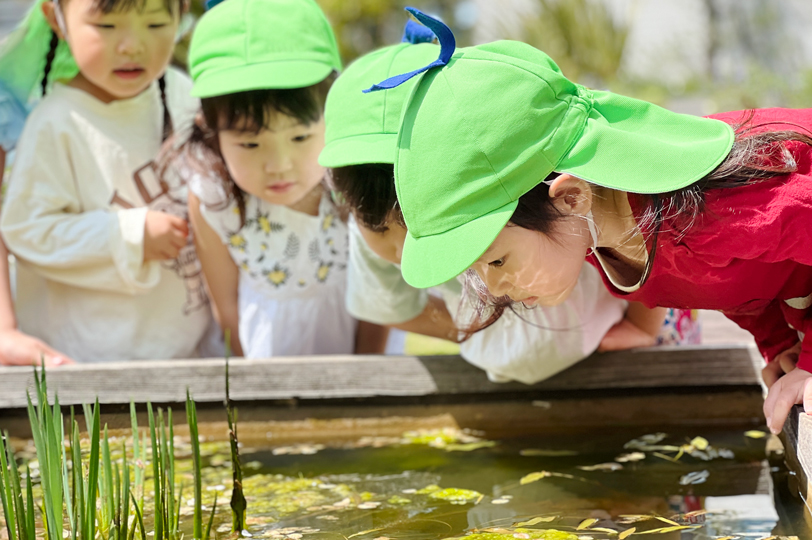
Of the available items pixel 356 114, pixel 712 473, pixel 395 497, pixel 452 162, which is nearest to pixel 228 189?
pixel 356 114

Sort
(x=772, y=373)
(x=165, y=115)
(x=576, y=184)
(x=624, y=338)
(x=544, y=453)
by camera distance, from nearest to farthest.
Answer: (x=576, y=184)
(x=772, y=373)
(x=544, y=453)
(x=624, y=338)
(x=165, y=115)

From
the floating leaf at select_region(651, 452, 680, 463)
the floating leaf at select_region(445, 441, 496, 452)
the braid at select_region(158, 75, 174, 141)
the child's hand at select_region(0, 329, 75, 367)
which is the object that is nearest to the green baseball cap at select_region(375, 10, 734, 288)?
the floating leaf at select_region(651, 452, 680, 463)

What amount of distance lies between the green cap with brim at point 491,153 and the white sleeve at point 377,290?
1.01 m

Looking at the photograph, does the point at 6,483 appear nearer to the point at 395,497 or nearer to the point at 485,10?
the point at 395,497

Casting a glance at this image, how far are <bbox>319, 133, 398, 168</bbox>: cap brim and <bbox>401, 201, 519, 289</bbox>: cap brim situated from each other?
17.0 inches

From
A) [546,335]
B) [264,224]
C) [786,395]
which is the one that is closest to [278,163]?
[264,224]

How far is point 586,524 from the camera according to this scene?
1967 millimetres

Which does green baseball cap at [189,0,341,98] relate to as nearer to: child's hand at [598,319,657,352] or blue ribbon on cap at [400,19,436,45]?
blue ribbon on cap at [400,19,436,45]

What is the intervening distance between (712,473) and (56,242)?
2.42m

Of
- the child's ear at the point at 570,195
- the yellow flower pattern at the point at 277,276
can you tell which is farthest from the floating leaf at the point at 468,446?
the child's ear at the point at 570,195

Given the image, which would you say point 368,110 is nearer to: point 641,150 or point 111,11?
point 641,150

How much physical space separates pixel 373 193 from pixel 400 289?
65cm

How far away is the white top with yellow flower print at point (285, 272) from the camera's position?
10.7 ft

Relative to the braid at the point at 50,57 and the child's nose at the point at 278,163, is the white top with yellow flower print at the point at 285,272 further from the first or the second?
the braid at the point at 50,57
